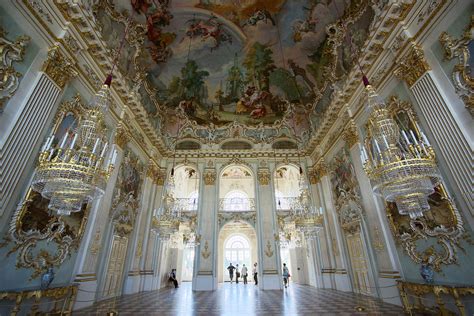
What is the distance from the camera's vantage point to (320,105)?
490 inches

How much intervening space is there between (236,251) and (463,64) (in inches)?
688

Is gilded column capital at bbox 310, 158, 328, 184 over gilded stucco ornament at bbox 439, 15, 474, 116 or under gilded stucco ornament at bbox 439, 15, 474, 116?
over

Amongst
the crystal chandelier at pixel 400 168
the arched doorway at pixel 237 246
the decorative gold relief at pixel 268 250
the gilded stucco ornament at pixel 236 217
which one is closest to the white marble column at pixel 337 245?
the decorative gold relief at pixel 268 250

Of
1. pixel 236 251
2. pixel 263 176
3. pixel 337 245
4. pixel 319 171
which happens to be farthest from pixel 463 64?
pixel 236 251

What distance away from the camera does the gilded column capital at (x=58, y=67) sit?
5.66m

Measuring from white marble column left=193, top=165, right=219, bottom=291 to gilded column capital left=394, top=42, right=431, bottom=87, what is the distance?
1006 centimetres

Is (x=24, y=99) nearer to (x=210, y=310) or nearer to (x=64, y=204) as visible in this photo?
(x=64, y=204)

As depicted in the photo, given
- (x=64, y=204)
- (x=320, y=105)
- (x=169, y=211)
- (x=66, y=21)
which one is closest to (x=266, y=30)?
(x=320, y=105)

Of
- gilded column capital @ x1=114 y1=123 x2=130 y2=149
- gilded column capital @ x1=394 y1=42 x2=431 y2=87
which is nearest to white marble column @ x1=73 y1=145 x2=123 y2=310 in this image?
gilded column capital @ x1=114 y1=123 x2=130 y2=149

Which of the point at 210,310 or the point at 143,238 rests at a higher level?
the point at 143,238

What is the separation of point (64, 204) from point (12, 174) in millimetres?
1747

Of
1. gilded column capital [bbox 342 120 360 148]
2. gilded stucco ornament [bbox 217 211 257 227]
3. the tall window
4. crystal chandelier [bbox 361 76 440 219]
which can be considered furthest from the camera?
the tall window

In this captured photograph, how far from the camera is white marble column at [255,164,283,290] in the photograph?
11.3m

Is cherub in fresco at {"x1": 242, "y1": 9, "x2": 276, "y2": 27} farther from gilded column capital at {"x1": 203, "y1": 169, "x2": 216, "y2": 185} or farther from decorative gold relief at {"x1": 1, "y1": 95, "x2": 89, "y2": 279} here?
decorative gold relief at {"x1": 1, "y1": 95, "x2": 89, "y2": 279}
